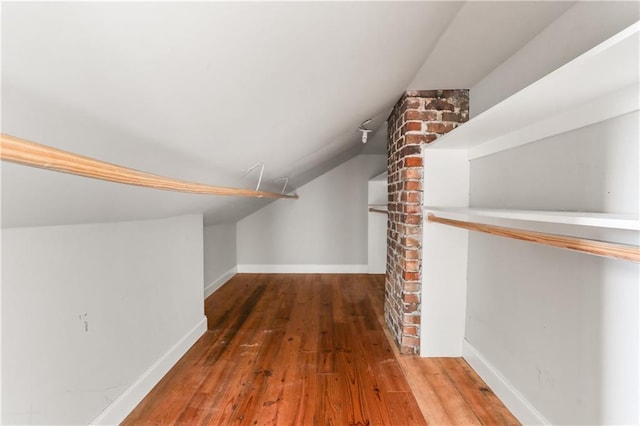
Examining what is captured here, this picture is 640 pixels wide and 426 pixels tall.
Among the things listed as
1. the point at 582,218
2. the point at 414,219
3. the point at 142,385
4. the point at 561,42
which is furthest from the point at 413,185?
the point at 142,385

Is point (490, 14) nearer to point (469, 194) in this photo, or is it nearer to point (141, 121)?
point (469, 194)

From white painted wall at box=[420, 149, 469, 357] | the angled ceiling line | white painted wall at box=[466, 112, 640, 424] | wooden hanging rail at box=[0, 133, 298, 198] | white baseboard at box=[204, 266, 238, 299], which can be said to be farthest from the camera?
white baseboard at box=[204, 266, 238, 299]

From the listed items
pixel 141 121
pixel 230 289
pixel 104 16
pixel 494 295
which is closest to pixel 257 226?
pixel 230 289

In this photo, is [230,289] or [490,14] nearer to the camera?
[490,14]

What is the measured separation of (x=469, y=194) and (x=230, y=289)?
2.90 m

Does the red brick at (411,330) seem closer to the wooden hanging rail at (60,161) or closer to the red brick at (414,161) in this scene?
the red brick at (414,161)

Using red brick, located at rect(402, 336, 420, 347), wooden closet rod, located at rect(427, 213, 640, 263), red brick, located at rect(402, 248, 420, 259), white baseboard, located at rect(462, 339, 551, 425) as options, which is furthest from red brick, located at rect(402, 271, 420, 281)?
wooden closet rod, located at rect(427, 213, 640, 263)

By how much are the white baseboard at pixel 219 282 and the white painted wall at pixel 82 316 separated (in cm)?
142

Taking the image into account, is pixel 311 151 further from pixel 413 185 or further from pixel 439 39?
pixel 439 39

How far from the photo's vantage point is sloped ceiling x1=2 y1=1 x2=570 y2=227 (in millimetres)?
521

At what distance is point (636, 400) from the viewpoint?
36.4 inches

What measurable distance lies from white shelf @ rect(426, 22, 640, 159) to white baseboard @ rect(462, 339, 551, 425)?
4.16 ft

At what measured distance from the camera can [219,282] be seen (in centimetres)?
373

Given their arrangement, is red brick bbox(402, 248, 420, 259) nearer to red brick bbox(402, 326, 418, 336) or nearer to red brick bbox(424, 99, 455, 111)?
red brick bbox(402, 326, 418, 336)
